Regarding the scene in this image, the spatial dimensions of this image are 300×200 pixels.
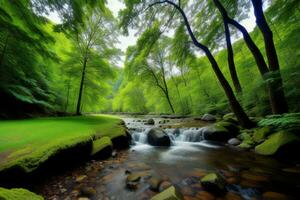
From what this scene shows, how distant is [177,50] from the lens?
8.62 metres

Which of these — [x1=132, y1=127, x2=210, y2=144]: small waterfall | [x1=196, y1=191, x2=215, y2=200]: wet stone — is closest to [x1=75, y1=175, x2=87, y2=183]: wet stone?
[x1=196, y1=191, x2=215, y2=200]: wet stone

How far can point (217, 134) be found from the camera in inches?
245

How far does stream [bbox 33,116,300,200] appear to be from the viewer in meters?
2.57

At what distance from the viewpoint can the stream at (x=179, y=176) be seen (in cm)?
257

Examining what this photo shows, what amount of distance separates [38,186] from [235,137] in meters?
6.53

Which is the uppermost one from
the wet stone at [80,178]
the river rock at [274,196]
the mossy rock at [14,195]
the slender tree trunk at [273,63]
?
the slender tree trunk at [273,63]

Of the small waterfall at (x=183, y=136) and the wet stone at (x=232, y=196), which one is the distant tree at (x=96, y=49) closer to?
the small waterfall at (x=183, y=136)

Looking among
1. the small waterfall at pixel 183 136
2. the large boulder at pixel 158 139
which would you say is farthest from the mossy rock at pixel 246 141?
the large boulder at pixel 158 139

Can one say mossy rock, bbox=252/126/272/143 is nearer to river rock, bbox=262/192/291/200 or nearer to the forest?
the forest

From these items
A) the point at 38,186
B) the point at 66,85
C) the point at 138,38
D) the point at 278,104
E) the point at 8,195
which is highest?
the point at 138,38

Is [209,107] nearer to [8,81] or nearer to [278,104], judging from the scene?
[278,104]

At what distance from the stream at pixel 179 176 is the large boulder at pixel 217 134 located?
1.25 metres

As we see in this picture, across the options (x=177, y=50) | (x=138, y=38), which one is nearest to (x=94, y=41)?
(x=138, y=38)

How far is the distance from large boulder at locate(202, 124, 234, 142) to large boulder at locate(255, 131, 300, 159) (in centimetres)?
178
